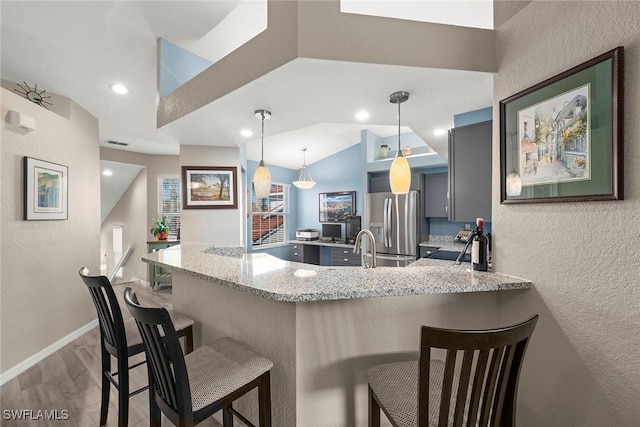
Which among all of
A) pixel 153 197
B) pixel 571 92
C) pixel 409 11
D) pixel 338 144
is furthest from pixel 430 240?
pixel 153 197

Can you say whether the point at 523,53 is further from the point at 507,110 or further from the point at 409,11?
the point at 409,11

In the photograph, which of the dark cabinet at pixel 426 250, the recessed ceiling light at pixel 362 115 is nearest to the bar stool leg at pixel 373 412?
the recessed ceiling light at pixel 362 115

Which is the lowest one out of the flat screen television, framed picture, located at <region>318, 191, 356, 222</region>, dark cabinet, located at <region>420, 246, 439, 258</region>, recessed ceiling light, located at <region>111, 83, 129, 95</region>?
dark cabinet, located at <region>420, 246, 439, 258</region>

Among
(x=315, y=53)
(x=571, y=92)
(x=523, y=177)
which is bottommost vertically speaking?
(x=523, y=177)

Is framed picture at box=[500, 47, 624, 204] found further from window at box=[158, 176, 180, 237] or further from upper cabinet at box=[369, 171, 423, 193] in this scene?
window at box=[158, 176, 180, 237]

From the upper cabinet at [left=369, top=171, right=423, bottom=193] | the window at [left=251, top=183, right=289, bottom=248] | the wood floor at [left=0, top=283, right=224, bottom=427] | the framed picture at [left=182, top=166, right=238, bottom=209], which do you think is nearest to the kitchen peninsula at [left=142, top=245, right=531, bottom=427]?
the wood floor at [left=0, top=283, right=224, bottom=427]

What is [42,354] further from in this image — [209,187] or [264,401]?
[264,401]

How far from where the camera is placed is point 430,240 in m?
4.84

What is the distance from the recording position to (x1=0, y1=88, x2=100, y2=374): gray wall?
7.89 ft

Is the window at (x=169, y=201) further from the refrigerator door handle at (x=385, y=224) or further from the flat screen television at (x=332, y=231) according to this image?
the refrigerator door handle at (x=385, y=224)

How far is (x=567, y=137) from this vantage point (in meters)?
1.21

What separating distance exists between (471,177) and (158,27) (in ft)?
8.86

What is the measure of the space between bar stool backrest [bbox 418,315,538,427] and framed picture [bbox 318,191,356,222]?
5.34m

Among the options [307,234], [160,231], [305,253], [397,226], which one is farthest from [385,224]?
[160,231]
